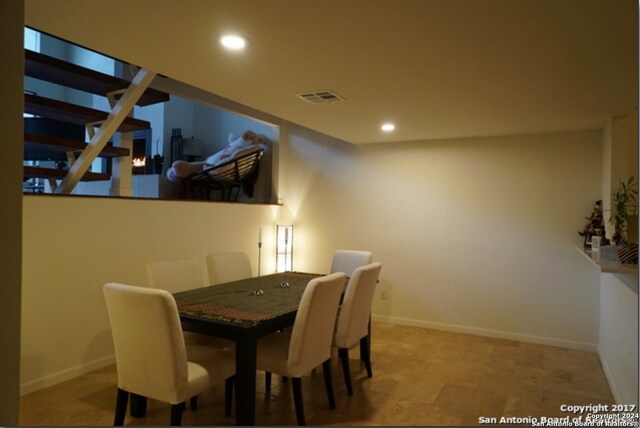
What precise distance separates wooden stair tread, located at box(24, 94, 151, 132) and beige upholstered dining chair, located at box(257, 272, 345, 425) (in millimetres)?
2404

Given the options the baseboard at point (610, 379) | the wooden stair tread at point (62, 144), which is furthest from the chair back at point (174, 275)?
the baseboard at point (610, 379)

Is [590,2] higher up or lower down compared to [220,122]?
lower down

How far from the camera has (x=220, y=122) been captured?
20.7 feet

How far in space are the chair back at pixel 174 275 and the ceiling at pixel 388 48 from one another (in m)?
1.31

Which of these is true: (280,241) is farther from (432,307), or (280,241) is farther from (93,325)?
(93,325)

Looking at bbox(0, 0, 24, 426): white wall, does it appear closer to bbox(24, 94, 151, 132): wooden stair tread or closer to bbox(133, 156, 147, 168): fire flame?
bbox(24, 94, 151, 132): wooden stair tread

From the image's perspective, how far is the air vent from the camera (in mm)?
2916

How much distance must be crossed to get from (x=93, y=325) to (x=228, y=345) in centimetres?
129

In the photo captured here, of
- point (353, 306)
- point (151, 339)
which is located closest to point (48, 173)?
point (151, 339)

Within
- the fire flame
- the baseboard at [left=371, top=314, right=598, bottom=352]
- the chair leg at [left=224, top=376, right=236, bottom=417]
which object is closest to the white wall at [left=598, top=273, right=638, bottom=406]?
the baseboard at [left=371, top=314, right=598, bottom=352]

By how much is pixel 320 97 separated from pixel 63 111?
6.80 feet

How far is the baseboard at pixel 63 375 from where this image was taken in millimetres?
2762

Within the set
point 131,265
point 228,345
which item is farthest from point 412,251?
point 131,265

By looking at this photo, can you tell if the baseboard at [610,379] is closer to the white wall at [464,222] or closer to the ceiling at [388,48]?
the white wall at [464,222]
